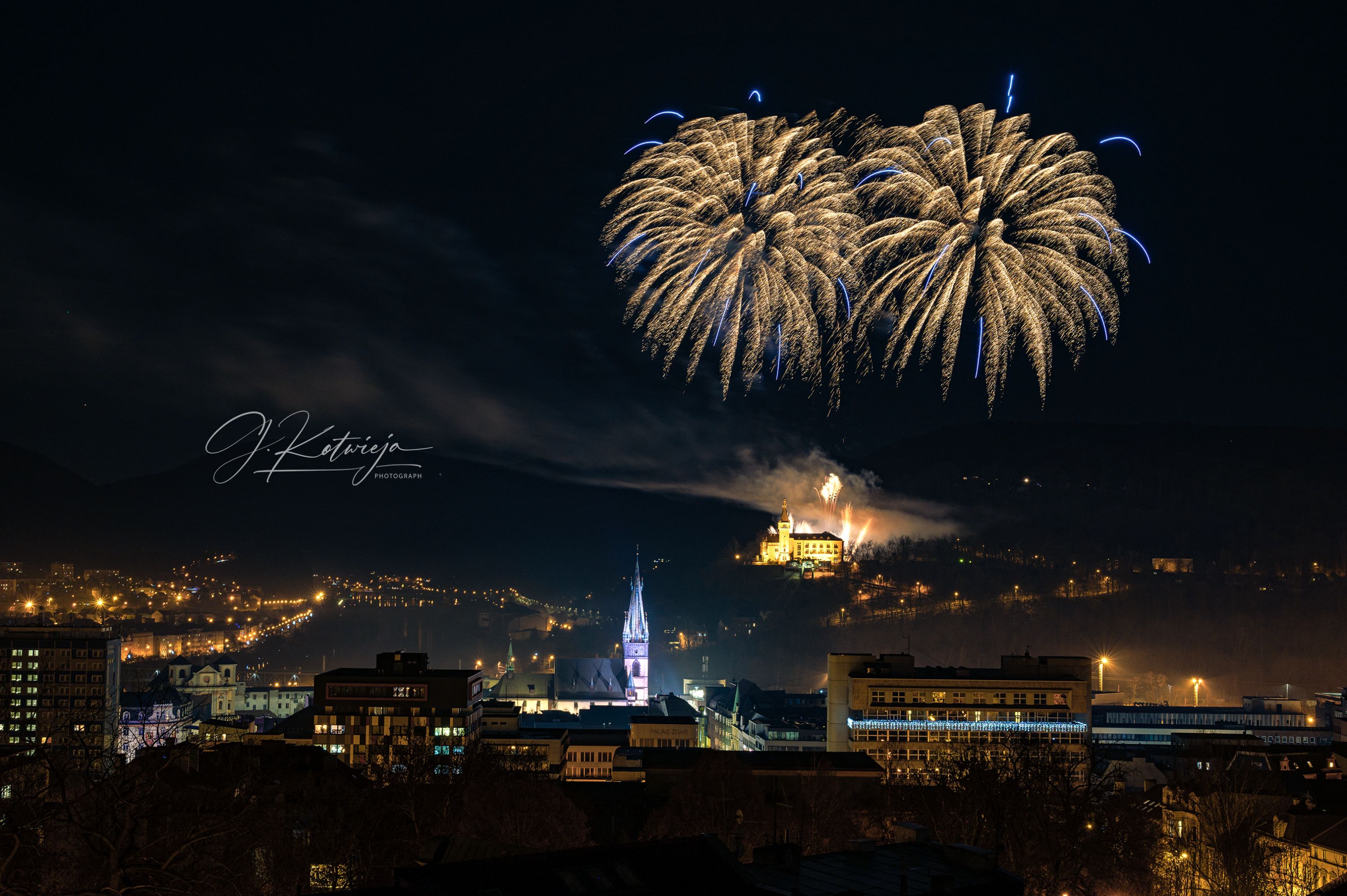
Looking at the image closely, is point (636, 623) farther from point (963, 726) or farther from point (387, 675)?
point (387, 675)

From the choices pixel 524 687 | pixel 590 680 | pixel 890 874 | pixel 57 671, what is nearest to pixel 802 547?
pixel 590 680

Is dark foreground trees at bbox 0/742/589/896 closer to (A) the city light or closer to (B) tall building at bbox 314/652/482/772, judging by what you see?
(B) tall building at bbox 314/652/482/772

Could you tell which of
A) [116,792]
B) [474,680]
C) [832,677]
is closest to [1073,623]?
[832,677]

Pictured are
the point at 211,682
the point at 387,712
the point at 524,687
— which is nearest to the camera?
the point at 387,712

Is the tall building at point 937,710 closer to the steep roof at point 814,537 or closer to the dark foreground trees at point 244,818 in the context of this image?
the dark foreground trees at point 244,818

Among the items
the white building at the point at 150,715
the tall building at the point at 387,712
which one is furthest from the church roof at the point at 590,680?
the tall building at the point at 387,712
